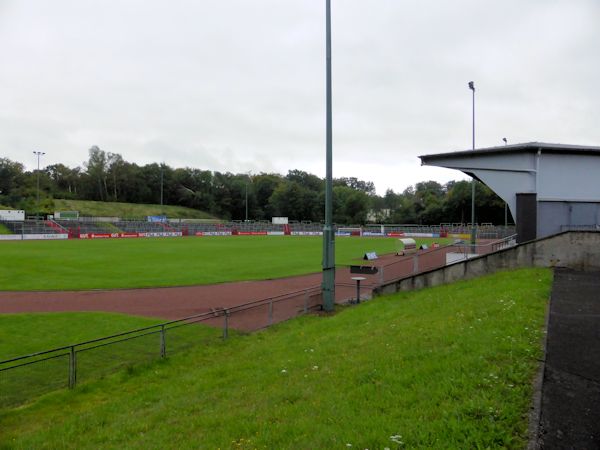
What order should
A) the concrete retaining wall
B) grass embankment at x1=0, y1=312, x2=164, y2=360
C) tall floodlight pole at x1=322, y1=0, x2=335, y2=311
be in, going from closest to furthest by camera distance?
grass embankment at x1=0, y1=312, x2=164, y2=360 < the concrete retaining wall < tall floodlight pole at x1=322, y1=0, x2=335, y2=311

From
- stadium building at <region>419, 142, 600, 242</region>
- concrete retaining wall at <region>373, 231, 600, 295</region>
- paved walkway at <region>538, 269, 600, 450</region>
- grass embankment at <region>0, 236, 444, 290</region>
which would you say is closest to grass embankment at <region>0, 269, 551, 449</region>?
paved walkway at <region>538, 269, 600, 450</region>

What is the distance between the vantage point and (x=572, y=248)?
1364cm

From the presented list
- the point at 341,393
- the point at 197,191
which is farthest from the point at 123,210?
the point at 341,393

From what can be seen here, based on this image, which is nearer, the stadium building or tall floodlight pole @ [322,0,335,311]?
tall floodlight pole @ [322,0,335,311]

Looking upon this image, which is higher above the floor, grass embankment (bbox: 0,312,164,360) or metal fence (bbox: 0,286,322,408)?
metal fence (bbox: 0,286,322,408)

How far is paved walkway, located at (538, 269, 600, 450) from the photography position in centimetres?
407

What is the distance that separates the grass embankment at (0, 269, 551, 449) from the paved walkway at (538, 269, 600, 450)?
0.69 ft

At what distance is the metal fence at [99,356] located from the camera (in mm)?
9008

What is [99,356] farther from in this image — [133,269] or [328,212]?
[133,269]

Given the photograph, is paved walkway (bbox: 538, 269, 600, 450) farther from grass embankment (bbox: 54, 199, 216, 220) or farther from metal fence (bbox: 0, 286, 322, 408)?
grass embankment (bbox: 54, 199, 216, 220)

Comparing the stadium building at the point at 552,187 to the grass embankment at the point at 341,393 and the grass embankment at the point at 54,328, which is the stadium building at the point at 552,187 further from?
the grass embankment at the point at 54,328

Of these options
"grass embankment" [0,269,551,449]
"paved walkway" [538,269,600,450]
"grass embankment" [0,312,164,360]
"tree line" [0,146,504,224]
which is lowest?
"grass embankment" [0,312,164,360]

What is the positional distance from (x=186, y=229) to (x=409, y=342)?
82750 millimetres

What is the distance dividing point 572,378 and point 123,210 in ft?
452
